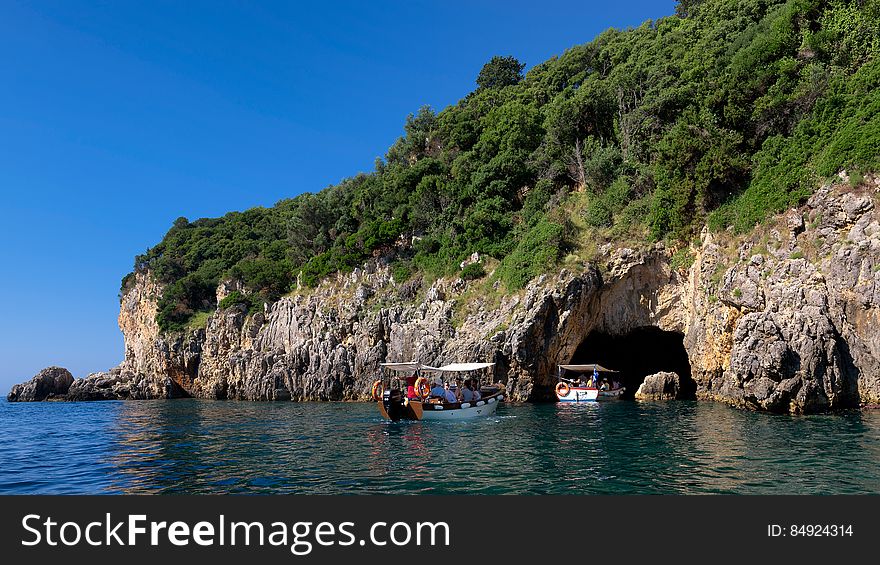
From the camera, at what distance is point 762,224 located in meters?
33.0

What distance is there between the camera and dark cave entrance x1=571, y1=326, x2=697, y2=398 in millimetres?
46344

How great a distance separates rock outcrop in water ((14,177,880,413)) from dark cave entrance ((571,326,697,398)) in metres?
5.63

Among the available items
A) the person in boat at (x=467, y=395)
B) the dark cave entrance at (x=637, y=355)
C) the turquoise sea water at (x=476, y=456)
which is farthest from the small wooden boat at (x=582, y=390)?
the person in boat at (x=467, y=395)

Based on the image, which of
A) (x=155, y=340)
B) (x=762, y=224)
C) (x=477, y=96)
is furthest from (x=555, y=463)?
(x=155, y=340)

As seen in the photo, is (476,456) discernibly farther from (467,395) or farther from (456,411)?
(467,395)

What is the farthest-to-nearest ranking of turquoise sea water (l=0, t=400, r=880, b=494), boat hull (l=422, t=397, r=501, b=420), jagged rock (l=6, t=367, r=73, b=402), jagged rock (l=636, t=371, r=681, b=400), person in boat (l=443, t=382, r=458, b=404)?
jagged rock (l=6, t=367, r=73, b=402) → jagged rock (l=636, t=371, r=681, b=400) → person in boat (l=443, t=382, r=458, b=404) → boat hull (l=422, t=397, r=501, b=420) → turquoise sea water (l=0, t=400, r=880, b=494)

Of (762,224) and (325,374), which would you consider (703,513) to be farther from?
(325,374)

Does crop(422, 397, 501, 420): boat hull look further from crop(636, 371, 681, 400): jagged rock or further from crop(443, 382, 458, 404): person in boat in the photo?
crop(636, 371, 681, 400): jagged rock

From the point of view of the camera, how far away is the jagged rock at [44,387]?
7756 centimetres

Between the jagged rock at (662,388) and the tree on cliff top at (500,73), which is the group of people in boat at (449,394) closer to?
the jagged rock at (662,388)

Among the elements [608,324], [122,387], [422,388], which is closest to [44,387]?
[122,387]

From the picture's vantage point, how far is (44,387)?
78.1 meters

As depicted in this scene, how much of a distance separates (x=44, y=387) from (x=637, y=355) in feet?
256

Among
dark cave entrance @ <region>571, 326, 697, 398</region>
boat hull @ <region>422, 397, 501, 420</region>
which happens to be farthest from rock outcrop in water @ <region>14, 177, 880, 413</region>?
boat hull @ <region>422, 397, 501, 420</region>
